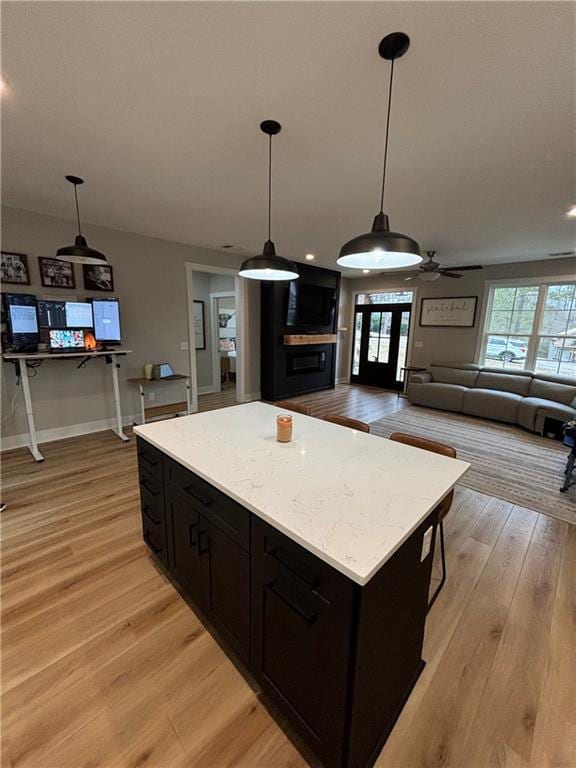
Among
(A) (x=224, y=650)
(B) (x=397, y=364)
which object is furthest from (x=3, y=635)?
(B) (x=397, y=364)

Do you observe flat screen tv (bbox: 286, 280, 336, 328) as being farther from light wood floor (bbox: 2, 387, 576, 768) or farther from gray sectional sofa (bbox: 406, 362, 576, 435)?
light wood floor (bbox: 2, 387, 576, 768)

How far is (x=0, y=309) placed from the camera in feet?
10.9

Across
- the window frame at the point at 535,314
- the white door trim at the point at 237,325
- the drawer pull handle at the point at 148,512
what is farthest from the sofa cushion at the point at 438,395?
the drawer pull handle at the point at 148,512

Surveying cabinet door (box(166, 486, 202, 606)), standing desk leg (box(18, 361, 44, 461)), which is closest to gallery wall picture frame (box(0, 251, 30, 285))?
standing desk leg (box(18, 361, 44, 461))

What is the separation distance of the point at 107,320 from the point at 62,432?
1.53m

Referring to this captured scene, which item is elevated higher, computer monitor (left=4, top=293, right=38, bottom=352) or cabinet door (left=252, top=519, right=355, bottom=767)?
computer monitor (left=4, top=293, right=38, bottom=352)

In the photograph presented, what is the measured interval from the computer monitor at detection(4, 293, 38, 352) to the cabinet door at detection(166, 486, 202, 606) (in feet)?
9.71

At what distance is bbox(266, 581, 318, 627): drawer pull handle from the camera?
946mm

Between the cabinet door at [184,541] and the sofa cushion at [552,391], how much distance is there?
553 cm

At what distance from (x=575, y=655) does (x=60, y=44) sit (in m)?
3.64

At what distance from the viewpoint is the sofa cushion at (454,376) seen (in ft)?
18.9

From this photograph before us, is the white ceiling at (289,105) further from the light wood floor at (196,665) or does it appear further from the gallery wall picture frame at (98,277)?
the light wood floor at (196,665)

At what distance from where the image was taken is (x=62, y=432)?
3.94m

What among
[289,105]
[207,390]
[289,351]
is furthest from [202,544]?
[207,390]
